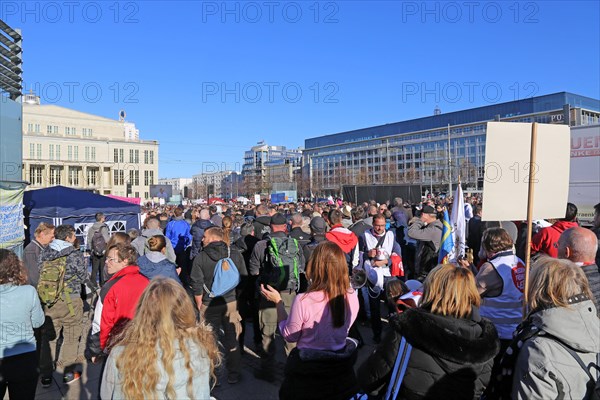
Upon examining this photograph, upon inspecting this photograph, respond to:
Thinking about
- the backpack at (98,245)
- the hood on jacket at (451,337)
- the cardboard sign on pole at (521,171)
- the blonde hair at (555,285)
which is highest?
the cardboard sign on pole at (521,171)

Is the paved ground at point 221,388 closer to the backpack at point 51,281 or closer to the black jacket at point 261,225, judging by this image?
the backpack at point 51,281

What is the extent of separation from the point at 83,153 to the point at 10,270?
289 ft

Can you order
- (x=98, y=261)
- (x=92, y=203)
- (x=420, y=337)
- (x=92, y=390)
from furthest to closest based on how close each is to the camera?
(x=92, y=203) < (x=98, y=261) < (x=92, y=390) < (x=420, y=337)

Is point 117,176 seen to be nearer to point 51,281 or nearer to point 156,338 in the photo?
point 51,281

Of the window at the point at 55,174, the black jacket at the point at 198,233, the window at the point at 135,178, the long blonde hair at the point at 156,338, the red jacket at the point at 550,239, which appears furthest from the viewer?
the window at the point at 135,178

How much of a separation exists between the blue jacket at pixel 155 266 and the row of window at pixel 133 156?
85.8 m

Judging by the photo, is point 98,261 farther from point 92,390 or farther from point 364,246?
point 364,246

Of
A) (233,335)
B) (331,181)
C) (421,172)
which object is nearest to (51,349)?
(233,335)

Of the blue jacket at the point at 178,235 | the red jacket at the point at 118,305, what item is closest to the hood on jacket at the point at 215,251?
the red jacket at the point at 118,305

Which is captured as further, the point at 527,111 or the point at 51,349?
the point at 527,111

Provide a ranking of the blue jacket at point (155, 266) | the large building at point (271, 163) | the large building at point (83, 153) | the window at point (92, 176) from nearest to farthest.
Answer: the blue jacket at point (155, 266) → the large building at point (83, 153) → the window at point (92, 176) → the large building at point (271, 163)

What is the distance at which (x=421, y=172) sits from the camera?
341 feet

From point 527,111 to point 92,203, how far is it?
88.1 metres

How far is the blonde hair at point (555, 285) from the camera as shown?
2.33 m
